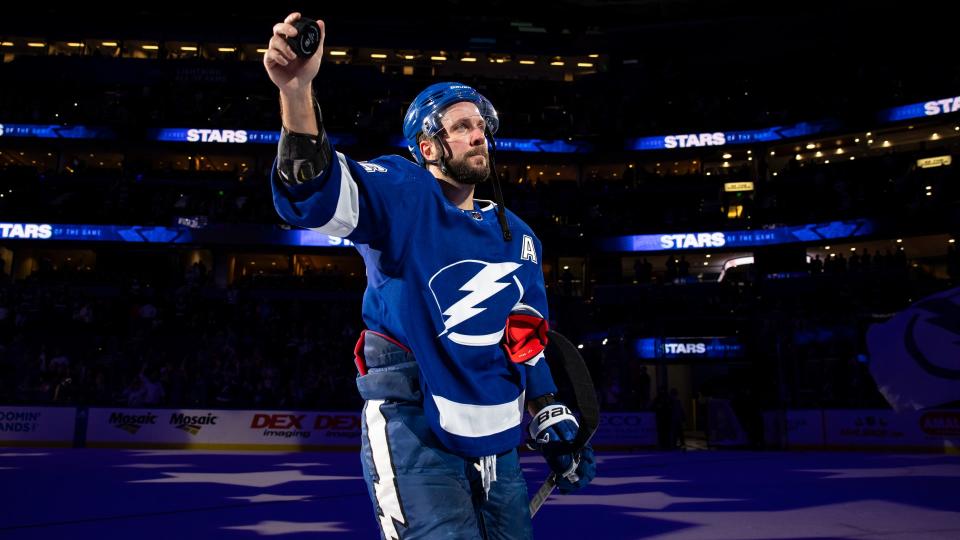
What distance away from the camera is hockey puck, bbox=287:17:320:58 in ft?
6.24

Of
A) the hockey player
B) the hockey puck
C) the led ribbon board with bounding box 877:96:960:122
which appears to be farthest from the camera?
the led ribbon board with bounding box 877:96:960:122

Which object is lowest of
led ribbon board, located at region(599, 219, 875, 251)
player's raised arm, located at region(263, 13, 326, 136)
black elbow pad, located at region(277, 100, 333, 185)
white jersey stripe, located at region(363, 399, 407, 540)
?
white jersey stripe, located at region(363, 399, 407, 540)

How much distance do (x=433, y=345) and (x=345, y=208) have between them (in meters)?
0.54

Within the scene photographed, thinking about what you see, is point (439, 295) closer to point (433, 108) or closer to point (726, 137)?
point (433, 108)

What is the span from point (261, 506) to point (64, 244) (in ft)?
106

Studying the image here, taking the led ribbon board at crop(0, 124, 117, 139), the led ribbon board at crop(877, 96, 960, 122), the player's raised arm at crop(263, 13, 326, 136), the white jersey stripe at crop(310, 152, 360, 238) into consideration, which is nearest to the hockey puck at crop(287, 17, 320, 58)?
the player's raised arm at crop(263, 13, 326, 136)

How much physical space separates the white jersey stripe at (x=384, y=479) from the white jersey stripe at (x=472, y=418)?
0.22m

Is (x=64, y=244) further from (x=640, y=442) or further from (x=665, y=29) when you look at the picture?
(x=665, y=29)

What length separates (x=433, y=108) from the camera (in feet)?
8.89

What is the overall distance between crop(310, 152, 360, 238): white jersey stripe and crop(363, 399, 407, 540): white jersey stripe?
2.09 feet

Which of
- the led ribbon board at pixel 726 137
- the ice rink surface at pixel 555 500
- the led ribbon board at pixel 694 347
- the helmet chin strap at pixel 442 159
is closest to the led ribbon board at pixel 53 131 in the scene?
the ice rink surface at pixel 555 500

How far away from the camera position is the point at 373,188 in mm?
2215

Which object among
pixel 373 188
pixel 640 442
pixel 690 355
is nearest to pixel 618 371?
pixel 640 442

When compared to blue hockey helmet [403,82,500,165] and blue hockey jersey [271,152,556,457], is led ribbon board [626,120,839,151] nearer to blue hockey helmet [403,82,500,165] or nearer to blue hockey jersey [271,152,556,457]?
blue hockey helmet [403,82,500,165]
